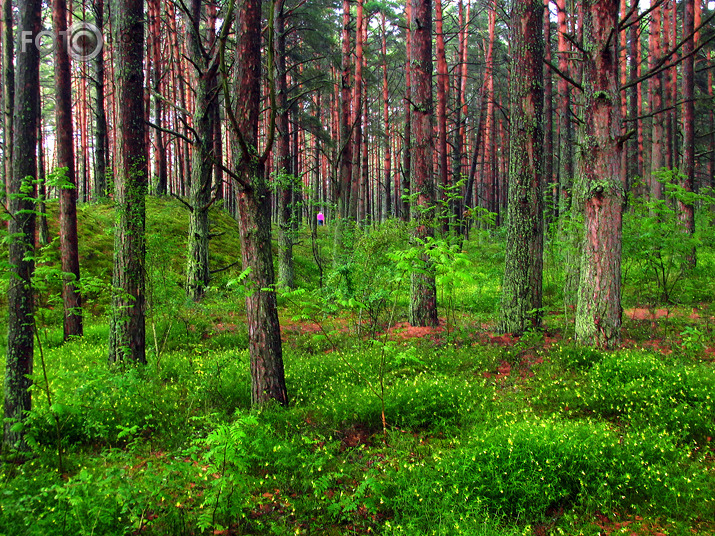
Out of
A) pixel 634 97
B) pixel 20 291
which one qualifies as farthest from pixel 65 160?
pixel 634 97

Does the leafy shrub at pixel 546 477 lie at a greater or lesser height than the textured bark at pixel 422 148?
lesser

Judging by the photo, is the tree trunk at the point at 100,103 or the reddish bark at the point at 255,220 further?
the tree trunk at the point at 100,103

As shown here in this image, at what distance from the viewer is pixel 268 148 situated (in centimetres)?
449

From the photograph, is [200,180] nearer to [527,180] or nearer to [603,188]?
[527,180]

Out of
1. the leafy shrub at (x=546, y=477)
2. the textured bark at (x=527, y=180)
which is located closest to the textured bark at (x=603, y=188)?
the textured bark at (x=527, y=180)

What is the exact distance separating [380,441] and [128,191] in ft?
18.0

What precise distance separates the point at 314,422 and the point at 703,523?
377 cm

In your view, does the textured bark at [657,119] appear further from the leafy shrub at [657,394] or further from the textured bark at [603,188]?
the leafy shrub at [657,394]

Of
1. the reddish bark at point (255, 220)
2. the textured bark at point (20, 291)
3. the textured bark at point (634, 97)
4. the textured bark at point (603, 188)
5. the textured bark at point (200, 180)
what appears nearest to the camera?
the textured bark at point (20, 291)

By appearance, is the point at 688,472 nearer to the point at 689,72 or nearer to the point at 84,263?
the point at 84,263

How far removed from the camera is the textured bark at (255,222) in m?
5.12

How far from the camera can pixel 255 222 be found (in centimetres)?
518

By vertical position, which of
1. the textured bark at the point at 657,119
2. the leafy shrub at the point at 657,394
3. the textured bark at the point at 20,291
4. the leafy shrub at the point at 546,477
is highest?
the textured bark at the point at 657,119

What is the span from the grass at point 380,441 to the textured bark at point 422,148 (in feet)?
6.60
